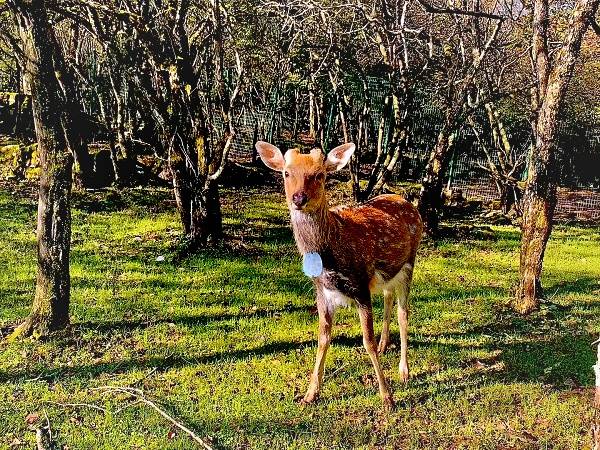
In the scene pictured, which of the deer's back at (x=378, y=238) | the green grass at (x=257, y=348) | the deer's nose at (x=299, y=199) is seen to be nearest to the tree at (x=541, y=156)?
the green grass at (x=257, y=348)

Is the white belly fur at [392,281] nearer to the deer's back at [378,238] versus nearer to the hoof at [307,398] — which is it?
the deer's back at [378,238]

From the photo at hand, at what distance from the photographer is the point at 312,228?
167 centimetres

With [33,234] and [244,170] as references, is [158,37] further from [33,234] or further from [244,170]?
[33,234]

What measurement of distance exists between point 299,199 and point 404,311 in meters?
0.65

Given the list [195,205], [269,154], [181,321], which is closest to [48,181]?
[195,205]

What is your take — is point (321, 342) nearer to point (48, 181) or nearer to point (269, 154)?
point (269, 154)

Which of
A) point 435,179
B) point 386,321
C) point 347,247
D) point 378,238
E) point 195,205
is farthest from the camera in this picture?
point 435,179

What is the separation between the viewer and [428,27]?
253 cm

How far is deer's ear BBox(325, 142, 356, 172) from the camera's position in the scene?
163 cm

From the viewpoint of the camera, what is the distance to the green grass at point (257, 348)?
1719 mm

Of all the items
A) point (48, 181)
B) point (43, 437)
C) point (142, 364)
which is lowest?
point (43, 437)

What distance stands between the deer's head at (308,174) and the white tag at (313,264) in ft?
0.48

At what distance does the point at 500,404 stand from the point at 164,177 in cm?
129

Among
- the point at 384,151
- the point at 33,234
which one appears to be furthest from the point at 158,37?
the point at 384,151
